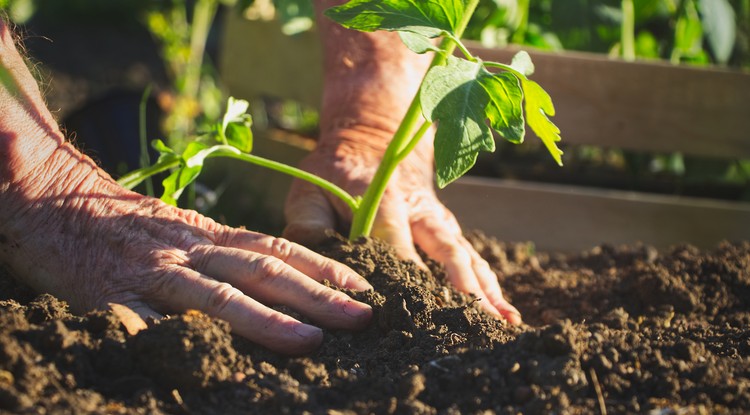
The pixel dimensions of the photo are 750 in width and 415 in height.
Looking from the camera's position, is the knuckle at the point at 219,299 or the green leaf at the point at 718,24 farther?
the green leaf at the point at 718,24

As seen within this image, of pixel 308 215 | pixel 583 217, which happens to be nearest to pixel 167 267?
pixel 308 215

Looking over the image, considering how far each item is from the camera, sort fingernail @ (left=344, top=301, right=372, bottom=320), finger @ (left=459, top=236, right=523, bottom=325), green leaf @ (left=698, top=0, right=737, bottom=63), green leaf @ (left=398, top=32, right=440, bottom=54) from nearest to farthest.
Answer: green leaf @ (left=398, top=32, right=440, bottom=54)
fingernail @ (left=344, top=301, right=372, bottom=320)
finger @ (left=459, top=236, right=523, bottom=325)
green leaf @ (left=698, top=0, right=737, bottom=63)

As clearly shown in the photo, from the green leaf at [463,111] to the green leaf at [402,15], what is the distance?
0.10 meters

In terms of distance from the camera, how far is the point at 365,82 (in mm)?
2301

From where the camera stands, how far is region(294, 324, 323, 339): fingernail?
4.67 ft

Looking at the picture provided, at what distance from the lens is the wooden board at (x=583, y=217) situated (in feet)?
9.75

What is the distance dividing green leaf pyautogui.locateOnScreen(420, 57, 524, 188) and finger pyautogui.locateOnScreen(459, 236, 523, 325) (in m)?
0.53

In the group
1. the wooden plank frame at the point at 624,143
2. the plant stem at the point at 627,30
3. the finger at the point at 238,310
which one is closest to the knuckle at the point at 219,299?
the finger at the point at 238,310

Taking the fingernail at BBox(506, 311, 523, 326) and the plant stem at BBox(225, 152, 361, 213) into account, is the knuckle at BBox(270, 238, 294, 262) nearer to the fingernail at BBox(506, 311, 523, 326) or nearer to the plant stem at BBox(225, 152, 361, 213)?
the plant stem at BBox(225, 152, 361, 213)

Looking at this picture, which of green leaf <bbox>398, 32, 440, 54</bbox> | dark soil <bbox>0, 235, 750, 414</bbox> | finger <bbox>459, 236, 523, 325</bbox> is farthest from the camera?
finger <bbox>459, 236, 523, 325</bbox>

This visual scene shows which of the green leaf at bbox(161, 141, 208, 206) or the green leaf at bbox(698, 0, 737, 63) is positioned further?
the green leaf at bbox(698, 0, 737, 63)

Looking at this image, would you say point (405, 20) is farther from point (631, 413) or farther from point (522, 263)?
point (522, 263)

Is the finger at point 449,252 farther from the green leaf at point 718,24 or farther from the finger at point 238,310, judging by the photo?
the green leaf at point 718,24

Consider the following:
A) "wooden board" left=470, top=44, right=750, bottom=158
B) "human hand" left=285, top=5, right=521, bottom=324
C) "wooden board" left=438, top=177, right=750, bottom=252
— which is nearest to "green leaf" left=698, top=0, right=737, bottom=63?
"wooden board" left=470, top=44, right=750, bottom=158
